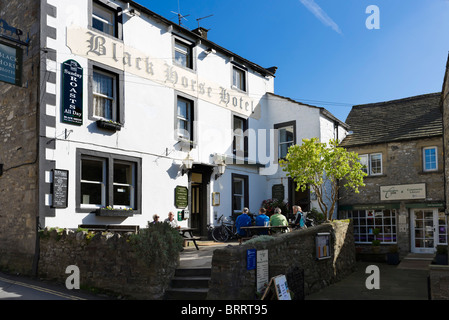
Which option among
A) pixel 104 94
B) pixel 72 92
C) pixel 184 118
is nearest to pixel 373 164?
pixel 184 118

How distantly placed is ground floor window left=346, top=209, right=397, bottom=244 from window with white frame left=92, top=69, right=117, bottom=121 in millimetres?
12302

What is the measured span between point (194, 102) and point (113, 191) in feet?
16.5

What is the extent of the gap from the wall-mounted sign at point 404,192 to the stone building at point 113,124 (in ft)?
10.9

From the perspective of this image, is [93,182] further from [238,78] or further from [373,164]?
[373,164]

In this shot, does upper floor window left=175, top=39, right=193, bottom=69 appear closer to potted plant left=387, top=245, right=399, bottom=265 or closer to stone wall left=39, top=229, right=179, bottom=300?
stone wall left=39, top=229, right=179, bottom=300

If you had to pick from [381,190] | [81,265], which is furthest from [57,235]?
[381,190]

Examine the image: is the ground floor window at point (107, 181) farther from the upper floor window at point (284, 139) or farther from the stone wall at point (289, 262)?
the upper floor window at point (284, 139)

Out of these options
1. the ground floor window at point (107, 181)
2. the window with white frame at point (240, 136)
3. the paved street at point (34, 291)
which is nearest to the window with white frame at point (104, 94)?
the ground floor window at point (107, 181)

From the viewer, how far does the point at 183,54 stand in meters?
16.8

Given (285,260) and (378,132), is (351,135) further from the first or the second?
(285,260)

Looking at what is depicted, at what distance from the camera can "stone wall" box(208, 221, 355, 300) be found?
29.3ft

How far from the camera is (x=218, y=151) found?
1778 cm
